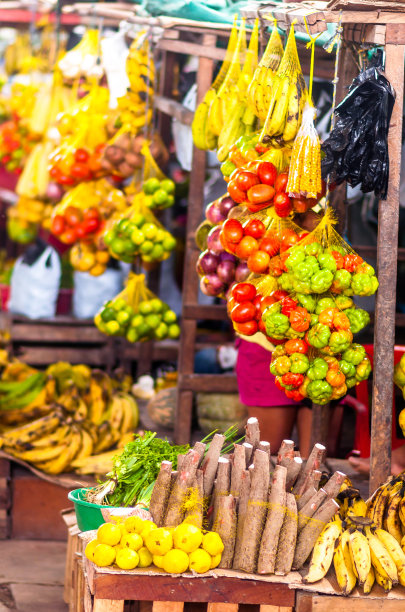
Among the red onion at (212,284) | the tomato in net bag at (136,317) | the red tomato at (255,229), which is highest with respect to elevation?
the red tomato at (255,229)

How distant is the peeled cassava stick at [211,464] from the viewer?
309 cm

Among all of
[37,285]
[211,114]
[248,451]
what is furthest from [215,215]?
[37,285]

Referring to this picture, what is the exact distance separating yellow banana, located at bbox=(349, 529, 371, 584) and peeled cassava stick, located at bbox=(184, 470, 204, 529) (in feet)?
1.68

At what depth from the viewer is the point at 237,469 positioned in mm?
3031

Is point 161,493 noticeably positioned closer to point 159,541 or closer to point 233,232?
point 159,541

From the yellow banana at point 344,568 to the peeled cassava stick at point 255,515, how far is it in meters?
0.26

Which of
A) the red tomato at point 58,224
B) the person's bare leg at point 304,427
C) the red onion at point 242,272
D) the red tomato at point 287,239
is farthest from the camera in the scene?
the red tomato at point 58,224

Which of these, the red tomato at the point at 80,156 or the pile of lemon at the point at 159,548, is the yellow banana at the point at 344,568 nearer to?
the pile of lemon at the point at 159,548

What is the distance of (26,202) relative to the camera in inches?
270

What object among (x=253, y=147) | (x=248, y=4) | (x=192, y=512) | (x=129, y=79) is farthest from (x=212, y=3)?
(x=192, y=512)

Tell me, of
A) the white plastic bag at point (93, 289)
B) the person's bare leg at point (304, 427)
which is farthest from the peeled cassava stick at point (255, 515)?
the white plastic bag at point (93, 289)

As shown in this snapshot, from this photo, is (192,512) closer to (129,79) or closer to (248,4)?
(248,4)

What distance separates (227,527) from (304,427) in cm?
161

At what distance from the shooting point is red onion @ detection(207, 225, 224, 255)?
12.9 feet
